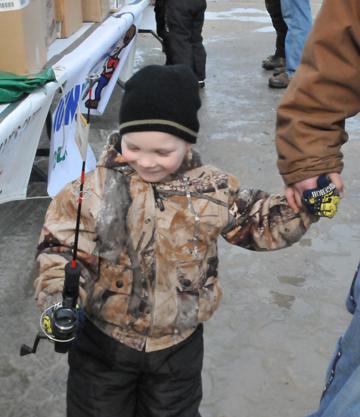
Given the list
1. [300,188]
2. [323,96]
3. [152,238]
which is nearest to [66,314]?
[152,238]

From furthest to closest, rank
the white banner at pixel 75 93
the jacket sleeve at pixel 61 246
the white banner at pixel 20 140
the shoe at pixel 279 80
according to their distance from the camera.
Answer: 1. the shoe at pixel 279 80
2. the white banner at pixel 75 93
3. the white banner at pixel 20 140
4. the jacket sleeve at pixel 61 246

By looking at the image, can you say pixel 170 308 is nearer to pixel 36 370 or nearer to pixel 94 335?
pixel 94 335

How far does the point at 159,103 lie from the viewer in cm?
173

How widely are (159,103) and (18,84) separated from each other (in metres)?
1.76

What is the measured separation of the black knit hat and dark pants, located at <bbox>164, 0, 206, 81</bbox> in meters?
4.80

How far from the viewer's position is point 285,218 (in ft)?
6.16

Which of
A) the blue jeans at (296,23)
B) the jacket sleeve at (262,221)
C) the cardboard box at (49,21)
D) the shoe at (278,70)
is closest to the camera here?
the jacket sleeve at (262,221)

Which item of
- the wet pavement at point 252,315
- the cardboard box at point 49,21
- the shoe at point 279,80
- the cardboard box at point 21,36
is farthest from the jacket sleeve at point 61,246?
the shoe at point 279,80

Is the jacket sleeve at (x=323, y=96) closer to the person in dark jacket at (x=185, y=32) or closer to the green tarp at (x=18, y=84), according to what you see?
the green tarp at (x=18, y=84)

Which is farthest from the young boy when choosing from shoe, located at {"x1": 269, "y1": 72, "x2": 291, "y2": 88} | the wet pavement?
shoe, located at {"x1": 269, "y1": 72, "x2": 291, "y2": 88}

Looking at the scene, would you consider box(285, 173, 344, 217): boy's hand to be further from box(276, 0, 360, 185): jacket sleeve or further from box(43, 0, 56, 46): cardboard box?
box(43, 0, 56, 46): cardboard box

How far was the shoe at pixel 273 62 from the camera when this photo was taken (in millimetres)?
7332

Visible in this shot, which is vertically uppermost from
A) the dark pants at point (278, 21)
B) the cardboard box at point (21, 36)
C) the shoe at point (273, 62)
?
the cardboard box at point (21, 36)

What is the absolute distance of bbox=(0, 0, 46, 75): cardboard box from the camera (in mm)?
3234
